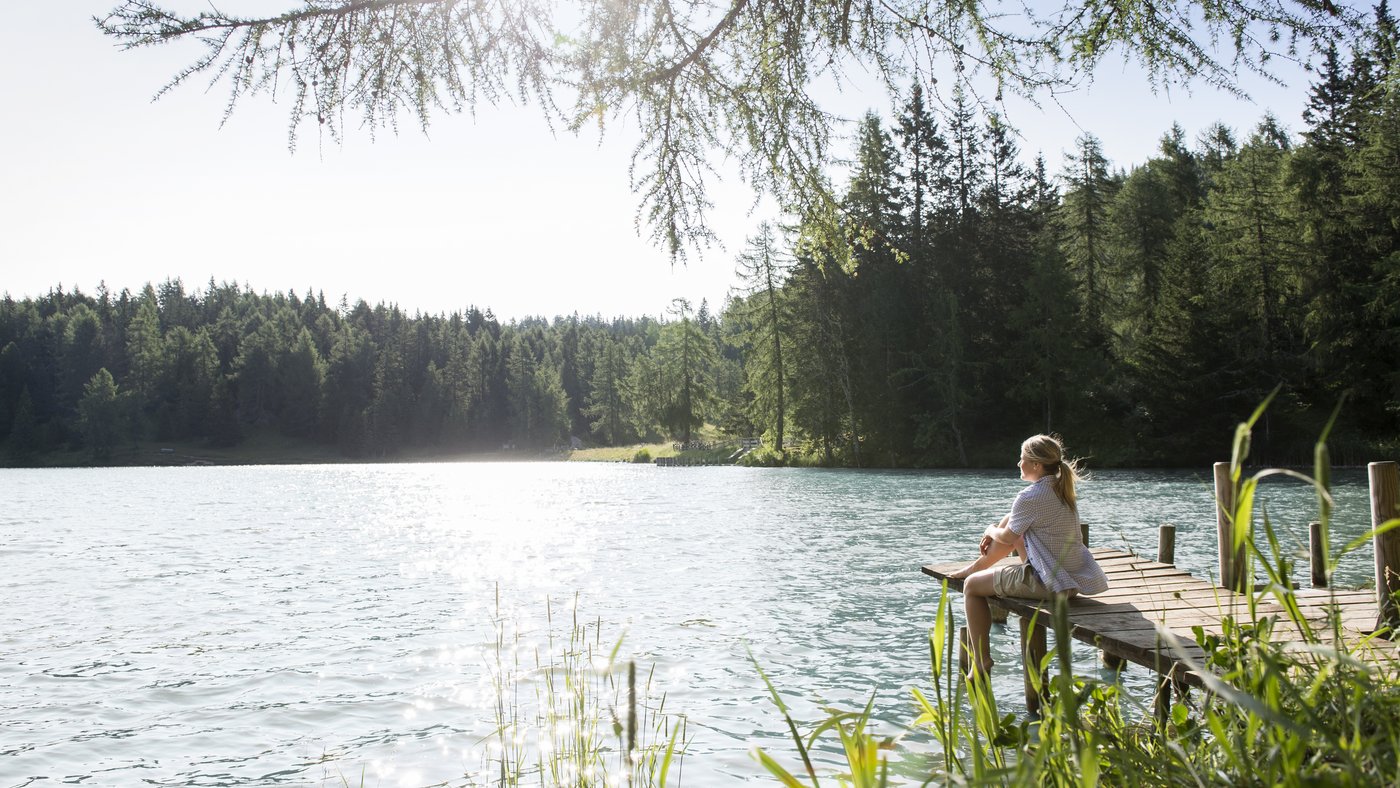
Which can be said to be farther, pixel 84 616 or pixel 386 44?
pixel 84 616

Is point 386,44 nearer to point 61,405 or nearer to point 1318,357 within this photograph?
point 1318,357

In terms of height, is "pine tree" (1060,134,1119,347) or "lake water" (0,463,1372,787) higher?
"pine tree" (1060,134,1119,347)

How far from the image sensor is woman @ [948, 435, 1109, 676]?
6.09 m

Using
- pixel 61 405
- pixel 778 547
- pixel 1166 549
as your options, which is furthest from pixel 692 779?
pixel 61 405

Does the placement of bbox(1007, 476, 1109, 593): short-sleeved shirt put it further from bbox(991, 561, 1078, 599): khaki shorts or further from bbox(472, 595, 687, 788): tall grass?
bbox(472, 595, 687, 788): tall grass

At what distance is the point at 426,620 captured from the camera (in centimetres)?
1122

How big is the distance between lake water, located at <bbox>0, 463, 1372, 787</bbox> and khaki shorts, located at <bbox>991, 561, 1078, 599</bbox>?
2.05 feet

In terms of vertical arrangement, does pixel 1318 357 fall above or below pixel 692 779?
above

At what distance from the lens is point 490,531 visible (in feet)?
73.6

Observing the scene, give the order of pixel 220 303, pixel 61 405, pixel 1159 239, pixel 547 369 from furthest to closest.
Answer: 1. pixel 220 303
2. pixel 547 369
3. pixel 61 405
4. pixel 1159 239

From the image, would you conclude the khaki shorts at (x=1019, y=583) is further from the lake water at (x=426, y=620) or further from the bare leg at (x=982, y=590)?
the lake water at (x=426, y=620)

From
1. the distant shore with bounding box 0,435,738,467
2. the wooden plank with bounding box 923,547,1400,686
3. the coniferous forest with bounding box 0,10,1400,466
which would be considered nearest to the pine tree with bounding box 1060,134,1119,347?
the coniferous forest with bounding box 0,10,1400,466

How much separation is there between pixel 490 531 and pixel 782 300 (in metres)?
33.4

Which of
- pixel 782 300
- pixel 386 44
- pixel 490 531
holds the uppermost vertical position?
pixel 782 300
